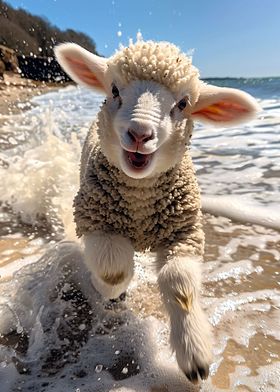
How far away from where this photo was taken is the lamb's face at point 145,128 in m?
2.21

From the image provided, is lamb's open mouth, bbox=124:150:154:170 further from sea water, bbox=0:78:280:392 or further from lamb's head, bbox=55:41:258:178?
sea water, bbox=0:78:280:392

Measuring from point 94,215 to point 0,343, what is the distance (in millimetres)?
862

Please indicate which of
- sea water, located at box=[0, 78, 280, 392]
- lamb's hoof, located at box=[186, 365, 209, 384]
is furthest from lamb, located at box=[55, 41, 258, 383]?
sea water, located at box=[0, 78, 280, 392]

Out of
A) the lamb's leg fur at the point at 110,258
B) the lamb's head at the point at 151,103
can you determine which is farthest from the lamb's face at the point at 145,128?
the lamb's leg fur at the point at 110,258

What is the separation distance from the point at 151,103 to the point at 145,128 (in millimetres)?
188

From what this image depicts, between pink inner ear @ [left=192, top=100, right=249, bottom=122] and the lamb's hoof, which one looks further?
pink inner ear @ [left=192, top=100, right=249, bottom=122]

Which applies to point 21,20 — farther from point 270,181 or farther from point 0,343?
point 0,343

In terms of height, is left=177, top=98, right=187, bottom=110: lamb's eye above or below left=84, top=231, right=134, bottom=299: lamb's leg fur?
above

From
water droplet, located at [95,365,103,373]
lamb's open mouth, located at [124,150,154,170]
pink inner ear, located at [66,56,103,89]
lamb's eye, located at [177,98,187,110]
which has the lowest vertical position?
water droplet, located at [95,365,103,373]

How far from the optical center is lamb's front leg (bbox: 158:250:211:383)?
221 cm

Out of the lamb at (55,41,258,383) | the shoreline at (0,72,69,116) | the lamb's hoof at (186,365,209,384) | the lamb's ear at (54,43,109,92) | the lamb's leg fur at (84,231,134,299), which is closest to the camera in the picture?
the lamb's hoof at (186,365,209,384)

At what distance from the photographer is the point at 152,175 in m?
2.57

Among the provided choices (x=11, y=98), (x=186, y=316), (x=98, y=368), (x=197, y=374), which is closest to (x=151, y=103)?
(x=186, y=316)

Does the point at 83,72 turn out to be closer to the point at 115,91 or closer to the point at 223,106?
the point at 115,91
